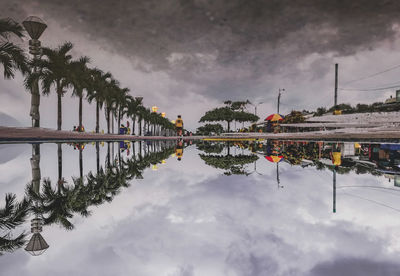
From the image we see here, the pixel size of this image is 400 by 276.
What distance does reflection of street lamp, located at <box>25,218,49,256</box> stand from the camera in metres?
1.40

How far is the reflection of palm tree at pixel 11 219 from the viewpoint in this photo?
1487 millimetres

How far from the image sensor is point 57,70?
24.4 meters

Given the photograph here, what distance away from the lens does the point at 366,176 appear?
11.5 feet

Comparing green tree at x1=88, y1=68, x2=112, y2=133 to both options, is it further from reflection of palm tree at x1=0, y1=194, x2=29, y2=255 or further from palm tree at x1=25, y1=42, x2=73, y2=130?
reflection of palm tree at x1=0, y1=194, x2=29, y2=255

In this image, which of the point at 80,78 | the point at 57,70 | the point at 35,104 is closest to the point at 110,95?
the point at 80,78

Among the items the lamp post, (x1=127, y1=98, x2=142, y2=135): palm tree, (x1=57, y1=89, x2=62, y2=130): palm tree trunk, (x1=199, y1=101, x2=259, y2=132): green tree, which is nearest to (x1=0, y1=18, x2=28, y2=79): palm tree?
the lamp post

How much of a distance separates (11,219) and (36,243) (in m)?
0.64

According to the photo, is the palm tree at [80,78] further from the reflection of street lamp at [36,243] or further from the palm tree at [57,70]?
the reflection of street lamp at [36,243]

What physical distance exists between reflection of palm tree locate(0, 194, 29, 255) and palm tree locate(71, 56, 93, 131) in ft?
94.7

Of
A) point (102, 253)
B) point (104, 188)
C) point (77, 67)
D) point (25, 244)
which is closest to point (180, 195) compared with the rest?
point (104, 188)

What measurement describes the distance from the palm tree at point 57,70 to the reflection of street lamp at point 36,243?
2474cm

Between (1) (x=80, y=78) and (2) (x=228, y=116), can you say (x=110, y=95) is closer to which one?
(1) (x=80, y=78)

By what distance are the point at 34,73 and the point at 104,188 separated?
74.4 feet

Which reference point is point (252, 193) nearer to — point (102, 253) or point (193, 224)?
point (193, 224)
